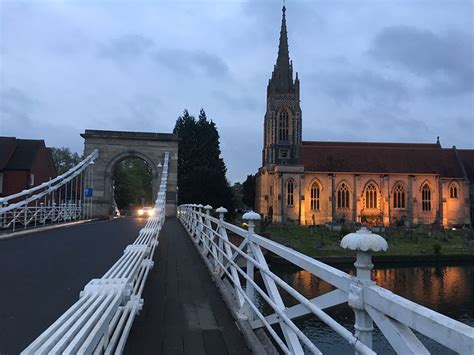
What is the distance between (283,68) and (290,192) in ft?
67.0

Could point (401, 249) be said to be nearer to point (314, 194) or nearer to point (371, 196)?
point (314, 194)

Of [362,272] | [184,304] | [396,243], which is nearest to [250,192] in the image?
[396,243]

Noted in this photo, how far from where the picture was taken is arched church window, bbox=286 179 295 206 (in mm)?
54125

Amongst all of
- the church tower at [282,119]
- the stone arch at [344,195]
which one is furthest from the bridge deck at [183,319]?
the church tower at [282,119]

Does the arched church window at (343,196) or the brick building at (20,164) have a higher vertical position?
the brick building at (20,164)

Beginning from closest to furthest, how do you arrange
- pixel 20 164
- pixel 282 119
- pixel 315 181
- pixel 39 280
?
pixel 39 280 < pixel 20 164 < pixel 315 181 < pixel 282 119

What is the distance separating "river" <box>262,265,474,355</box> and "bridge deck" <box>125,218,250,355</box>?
7.04 m

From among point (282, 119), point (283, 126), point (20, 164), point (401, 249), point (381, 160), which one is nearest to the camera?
point (401, 249)

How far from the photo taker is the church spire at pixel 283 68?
61562mm

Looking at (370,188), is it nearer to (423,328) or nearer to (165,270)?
(165,270)

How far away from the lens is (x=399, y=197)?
55562 mm

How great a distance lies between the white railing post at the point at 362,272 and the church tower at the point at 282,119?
2236 inches

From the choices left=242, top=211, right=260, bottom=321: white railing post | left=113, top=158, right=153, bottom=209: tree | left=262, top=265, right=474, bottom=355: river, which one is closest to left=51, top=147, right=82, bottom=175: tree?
left=113, top=158, right=153, bottom=209: tree

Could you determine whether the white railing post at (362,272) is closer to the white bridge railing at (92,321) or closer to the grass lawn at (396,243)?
the white bridge railing at (92,321)
